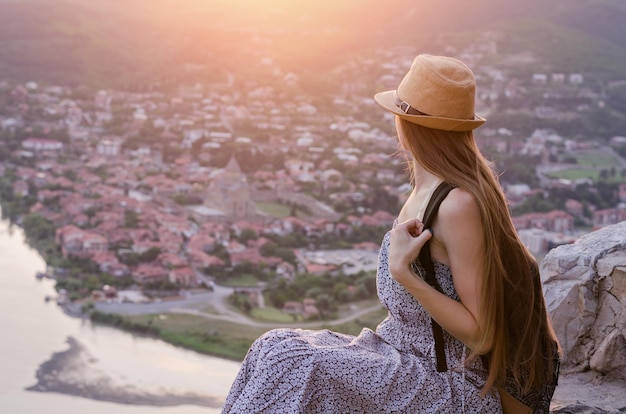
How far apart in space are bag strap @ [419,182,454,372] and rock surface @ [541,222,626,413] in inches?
17.5

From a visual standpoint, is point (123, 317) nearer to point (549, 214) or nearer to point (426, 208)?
point (549, 214)

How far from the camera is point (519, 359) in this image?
1.14 m

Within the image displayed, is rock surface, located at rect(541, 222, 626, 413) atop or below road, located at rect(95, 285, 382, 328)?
atop

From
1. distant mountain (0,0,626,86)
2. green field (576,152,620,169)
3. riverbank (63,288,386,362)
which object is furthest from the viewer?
distant mountain (0,0,626,86)

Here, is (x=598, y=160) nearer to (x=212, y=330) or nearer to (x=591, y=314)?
(x=212, y=330)

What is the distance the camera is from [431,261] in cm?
111

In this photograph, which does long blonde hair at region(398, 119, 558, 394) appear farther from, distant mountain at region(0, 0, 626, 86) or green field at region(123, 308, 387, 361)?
distant mountain at region(0, 0, 626, 86)

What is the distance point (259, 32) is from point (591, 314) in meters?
21.0

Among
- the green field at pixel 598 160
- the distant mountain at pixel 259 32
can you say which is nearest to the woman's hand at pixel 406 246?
the green field at pixel 598 160

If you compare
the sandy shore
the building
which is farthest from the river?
the building

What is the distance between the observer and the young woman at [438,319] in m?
1.06

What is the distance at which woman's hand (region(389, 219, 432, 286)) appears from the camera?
1070 millimetres

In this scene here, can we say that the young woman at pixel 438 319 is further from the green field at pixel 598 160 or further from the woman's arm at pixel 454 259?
the green field at pixel 598 160

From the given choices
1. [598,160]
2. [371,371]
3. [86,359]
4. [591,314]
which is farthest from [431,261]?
[598,160]
